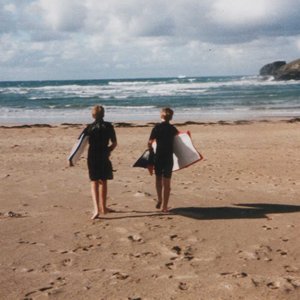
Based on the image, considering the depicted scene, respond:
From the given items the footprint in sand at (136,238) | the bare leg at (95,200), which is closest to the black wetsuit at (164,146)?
the bare leg at (95,200)

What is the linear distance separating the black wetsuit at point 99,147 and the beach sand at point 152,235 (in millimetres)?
598

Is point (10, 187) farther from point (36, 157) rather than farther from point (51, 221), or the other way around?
point (36, 157)

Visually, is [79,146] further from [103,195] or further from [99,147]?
[103,195]

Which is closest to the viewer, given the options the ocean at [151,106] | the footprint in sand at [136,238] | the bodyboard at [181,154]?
the footprint in sand at [136,238]

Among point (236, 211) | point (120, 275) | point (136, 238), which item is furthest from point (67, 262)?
point (236, 211)

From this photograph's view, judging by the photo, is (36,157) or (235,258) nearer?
(235,258)

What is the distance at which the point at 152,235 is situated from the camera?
218 inches

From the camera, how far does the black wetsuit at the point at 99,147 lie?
6273mm

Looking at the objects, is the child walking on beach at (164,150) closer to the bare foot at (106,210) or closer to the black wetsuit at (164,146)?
the black wetsuit at (164,146)

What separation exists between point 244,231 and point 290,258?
0.99 metres

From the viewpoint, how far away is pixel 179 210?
264 inches

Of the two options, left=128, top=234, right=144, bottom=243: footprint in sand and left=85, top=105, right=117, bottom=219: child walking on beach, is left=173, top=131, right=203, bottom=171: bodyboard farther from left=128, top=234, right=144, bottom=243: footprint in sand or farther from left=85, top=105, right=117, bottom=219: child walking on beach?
left=128, top=234, right=144, bottom=243: footprint in sand

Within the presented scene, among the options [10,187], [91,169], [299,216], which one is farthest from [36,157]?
[299,216]

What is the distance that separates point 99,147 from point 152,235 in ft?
4.76
